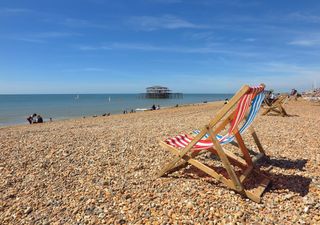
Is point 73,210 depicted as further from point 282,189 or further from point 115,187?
point 282,189

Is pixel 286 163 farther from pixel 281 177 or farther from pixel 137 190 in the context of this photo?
pixel 137 190

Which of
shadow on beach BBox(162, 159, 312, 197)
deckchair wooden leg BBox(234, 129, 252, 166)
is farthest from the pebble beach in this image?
deckchair wooden leg BBox(234, 129, 252, 166)

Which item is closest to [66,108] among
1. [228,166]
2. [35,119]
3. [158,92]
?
[35,119]

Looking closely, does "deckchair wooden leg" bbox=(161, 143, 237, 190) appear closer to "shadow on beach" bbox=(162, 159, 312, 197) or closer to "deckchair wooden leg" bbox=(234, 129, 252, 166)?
"shadow on beach" bbox=(162, 159, 312, 197)

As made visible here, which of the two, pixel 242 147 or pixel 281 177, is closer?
pixel 242 147

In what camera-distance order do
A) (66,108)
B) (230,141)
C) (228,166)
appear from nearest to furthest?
(228,166) < (230,141) < (66,108)

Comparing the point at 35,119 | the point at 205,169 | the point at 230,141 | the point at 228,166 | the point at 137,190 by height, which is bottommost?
the point at 35,119

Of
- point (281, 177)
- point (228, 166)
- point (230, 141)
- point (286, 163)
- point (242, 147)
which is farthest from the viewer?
point (286, 163)

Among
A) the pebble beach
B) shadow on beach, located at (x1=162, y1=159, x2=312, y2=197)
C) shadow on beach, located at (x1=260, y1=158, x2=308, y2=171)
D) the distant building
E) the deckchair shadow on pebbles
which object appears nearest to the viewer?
the pebble beach

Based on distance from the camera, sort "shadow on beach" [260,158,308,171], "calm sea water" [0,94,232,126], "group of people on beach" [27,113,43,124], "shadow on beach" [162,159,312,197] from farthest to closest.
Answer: "calm sea water" [0,94,232,126] → "group of people on beach" [27,113,43,124] → "shadow on beach" [260,158,308,171] → "shadow on beach" [162,159,312,197]

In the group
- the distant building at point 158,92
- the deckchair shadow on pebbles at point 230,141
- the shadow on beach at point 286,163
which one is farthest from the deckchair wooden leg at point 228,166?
the distant building at point 158,92

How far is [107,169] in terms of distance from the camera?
4449 millimetres

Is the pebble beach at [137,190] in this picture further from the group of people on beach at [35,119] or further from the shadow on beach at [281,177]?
the group of people on beach at [35,119]

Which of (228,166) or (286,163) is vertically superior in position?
(228,166)
